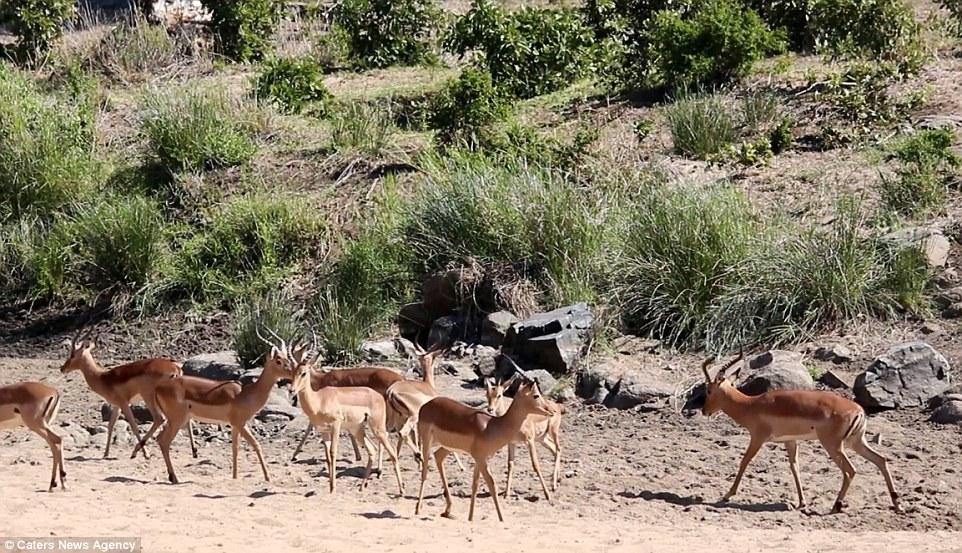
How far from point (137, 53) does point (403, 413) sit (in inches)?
589

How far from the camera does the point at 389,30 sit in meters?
25.0

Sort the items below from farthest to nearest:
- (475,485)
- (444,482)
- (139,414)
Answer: (139,414), (444,482), (475,485)

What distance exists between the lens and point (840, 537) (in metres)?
9.96

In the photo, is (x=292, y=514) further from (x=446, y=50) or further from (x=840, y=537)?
(x=446, y=50)

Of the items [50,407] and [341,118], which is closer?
[50,407]

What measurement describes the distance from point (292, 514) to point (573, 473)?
7.94 ft

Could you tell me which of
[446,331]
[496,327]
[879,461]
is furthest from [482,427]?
[446,331]

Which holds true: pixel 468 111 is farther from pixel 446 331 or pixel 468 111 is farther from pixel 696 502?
pixel 696 502

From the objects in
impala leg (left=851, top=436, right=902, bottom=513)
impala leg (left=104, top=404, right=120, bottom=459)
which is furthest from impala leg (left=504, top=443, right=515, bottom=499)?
impala leg (left=104, top=404, right=120, bottom=459)

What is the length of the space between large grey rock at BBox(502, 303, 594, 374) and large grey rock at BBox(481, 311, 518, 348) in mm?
238

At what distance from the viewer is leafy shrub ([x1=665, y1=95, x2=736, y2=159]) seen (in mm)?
18703

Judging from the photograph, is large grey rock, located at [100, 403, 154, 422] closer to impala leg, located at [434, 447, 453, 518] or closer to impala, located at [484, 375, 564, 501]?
impala, located at [484, 375, 564, 501]

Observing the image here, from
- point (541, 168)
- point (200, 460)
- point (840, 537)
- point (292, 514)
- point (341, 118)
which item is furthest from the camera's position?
point (341, 118)

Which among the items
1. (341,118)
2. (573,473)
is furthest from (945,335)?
(341,118)
